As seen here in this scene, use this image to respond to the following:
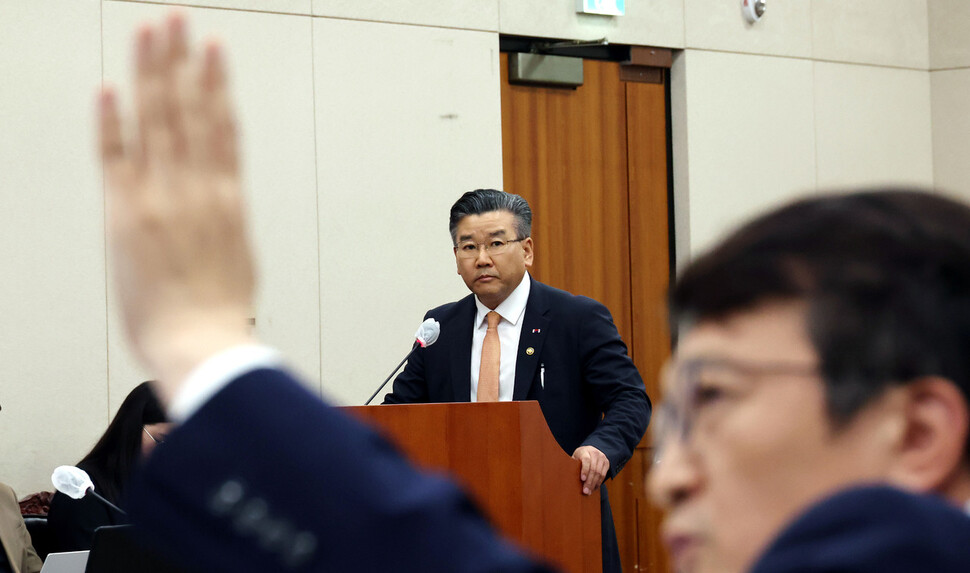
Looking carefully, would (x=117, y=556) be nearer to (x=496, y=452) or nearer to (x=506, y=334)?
(x=496, y=452)

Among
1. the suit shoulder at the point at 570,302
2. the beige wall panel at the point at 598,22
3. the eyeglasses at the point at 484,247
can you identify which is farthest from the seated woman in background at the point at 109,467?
the beige wall panel at the point at 598,22

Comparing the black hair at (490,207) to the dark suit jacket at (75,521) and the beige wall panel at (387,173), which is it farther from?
the beige wall panel at (387,173)

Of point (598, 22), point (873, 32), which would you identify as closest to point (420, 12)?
point (598, 22)

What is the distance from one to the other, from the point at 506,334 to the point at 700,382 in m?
3.33

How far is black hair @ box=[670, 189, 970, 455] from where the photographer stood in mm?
608

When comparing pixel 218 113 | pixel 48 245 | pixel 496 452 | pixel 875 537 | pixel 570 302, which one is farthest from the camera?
pixel 48 245

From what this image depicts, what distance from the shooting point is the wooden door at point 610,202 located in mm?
6457

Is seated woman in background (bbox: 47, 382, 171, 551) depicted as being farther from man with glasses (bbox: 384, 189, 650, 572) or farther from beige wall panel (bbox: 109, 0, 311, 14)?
beige wall panel (bbox: 109, 0, 311, 14)

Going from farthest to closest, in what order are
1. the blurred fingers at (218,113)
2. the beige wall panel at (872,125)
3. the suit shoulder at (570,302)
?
the beige wall panel at (872,125) → the suit shoulder at (570,302) → the blurred fingers at (218,113)

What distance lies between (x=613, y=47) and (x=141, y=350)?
6.33 metres

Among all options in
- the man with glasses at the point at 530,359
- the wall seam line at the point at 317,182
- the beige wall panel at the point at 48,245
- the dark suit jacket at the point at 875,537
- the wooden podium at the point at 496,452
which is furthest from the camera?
the wall seam line at the point at 317,182

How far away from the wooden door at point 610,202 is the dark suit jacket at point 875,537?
19.1 ft

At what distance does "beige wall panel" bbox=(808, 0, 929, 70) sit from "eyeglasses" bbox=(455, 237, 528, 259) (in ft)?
12.5

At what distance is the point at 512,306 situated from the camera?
4.04 m
